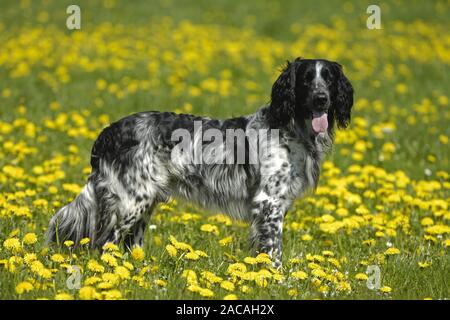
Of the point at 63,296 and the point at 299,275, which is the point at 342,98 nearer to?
the point at 299,275

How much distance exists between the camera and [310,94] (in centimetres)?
508

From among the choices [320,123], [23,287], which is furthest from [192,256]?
[320,123]

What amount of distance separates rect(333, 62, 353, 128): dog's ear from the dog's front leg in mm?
833

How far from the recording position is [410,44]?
1389 cm

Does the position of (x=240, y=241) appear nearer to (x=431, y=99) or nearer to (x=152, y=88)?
(x=152, y=88)

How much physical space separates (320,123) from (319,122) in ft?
0.04

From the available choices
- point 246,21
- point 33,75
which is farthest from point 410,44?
point 33,75

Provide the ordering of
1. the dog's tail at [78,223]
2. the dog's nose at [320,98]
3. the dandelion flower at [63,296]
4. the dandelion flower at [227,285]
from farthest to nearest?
1. the dog's tail at [78,223]
2. the dog's nose at [320,98]
3. the dandelion flower at [227,285]
4. the dandelion flower at [63,296]

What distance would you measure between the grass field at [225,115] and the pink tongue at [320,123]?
2.94 feet

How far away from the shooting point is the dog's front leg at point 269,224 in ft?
16.7

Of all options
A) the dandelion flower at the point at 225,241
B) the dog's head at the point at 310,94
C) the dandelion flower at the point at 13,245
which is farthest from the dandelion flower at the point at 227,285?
the dog's head at the point at 310,94

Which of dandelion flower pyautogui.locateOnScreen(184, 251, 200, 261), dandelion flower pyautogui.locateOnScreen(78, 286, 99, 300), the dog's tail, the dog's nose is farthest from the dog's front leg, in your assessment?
dandelion flower pyautogui.locateOnScreen(78, 286, 99, 300)

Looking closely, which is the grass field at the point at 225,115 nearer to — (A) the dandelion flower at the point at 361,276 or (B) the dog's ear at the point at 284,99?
(A) the dandelion flower at the point at 361,276

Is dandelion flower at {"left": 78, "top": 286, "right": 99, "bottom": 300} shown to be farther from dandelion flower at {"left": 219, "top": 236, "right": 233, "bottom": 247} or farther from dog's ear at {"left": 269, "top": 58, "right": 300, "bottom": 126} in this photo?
dog's ear at {"left": 269, "top": 58, "right": 300, "bottom": 126}
